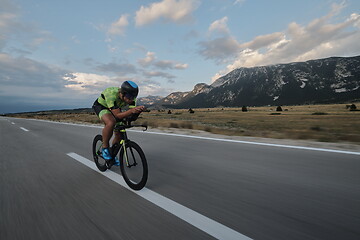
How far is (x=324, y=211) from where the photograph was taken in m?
1.95

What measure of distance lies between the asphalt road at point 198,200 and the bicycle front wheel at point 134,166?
144 mm

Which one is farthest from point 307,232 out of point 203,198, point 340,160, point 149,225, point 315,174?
point 340,160

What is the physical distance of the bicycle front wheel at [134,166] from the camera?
2.60 meters

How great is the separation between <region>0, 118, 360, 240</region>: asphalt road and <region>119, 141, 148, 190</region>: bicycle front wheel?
144 millimetres

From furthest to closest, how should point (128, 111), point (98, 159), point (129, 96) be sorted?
1. point (98, 159)
2. point (129, 96)
3. point (128, 111)

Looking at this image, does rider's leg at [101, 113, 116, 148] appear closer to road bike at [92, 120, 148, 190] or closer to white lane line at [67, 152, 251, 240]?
road bike at [92, 120, 148, 190]

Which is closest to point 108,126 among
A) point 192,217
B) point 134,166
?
point 134,166

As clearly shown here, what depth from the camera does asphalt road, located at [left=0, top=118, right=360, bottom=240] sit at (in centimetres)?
173

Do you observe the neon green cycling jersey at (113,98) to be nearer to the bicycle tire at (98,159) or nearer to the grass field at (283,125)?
the bicycle tire at (98,159)

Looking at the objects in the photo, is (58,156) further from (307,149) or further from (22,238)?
(307,149)

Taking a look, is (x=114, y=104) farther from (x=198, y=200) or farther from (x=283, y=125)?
(x=283, y=125)

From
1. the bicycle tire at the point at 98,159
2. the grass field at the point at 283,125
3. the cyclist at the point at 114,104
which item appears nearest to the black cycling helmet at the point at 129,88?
the cyclist at the point at 114,104

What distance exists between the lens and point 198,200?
7.57 ft

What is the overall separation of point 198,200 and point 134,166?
102 cm
